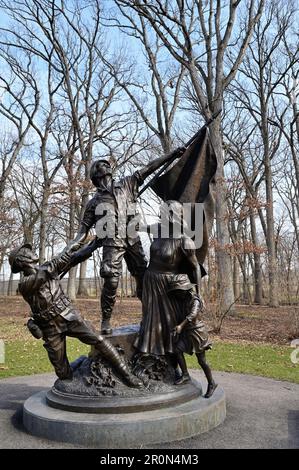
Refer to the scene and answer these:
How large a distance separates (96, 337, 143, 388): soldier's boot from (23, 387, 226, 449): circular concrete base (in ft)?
1.65

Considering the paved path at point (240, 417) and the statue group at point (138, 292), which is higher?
the statue group at point (138, 292)

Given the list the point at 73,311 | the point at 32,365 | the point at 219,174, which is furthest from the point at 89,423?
the point at 219,174

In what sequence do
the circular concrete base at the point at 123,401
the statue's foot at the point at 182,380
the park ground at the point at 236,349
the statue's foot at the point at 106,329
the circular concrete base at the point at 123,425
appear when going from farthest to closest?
the park ground at the point at 236,349 → the statue's foot at the point at 106,329 → the statue's foot at the point at 182,380 → the circular concrete base at the point at 123,401 → the circular concrete base at the point at 123,425

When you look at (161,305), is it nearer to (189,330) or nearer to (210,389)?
(189,330)

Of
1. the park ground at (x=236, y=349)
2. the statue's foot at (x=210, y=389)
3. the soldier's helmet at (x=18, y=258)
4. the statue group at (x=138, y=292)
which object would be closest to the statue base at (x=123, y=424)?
the statue's foot at (x=210, y=389)

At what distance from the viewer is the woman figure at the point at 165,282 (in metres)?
5.58

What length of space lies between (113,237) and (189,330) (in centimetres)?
159

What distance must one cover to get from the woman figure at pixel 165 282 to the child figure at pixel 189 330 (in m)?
0.09

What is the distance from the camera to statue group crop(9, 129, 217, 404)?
17.0 ft

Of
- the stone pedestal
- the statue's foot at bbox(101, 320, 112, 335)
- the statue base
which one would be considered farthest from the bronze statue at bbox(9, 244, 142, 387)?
the statue base

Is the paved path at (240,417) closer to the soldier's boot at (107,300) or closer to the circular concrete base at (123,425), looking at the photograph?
the circular concrete base at (123,425)

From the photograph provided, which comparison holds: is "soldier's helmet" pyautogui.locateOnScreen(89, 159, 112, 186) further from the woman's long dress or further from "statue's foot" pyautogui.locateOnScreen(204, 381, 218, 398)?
"statue's foot" pyautogui.locateOnScreen(204, 381, 218, 398)

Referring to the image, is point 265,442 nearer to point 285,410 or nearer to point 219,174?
point 285,410

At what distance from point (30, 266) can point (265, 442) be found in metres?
3.19
